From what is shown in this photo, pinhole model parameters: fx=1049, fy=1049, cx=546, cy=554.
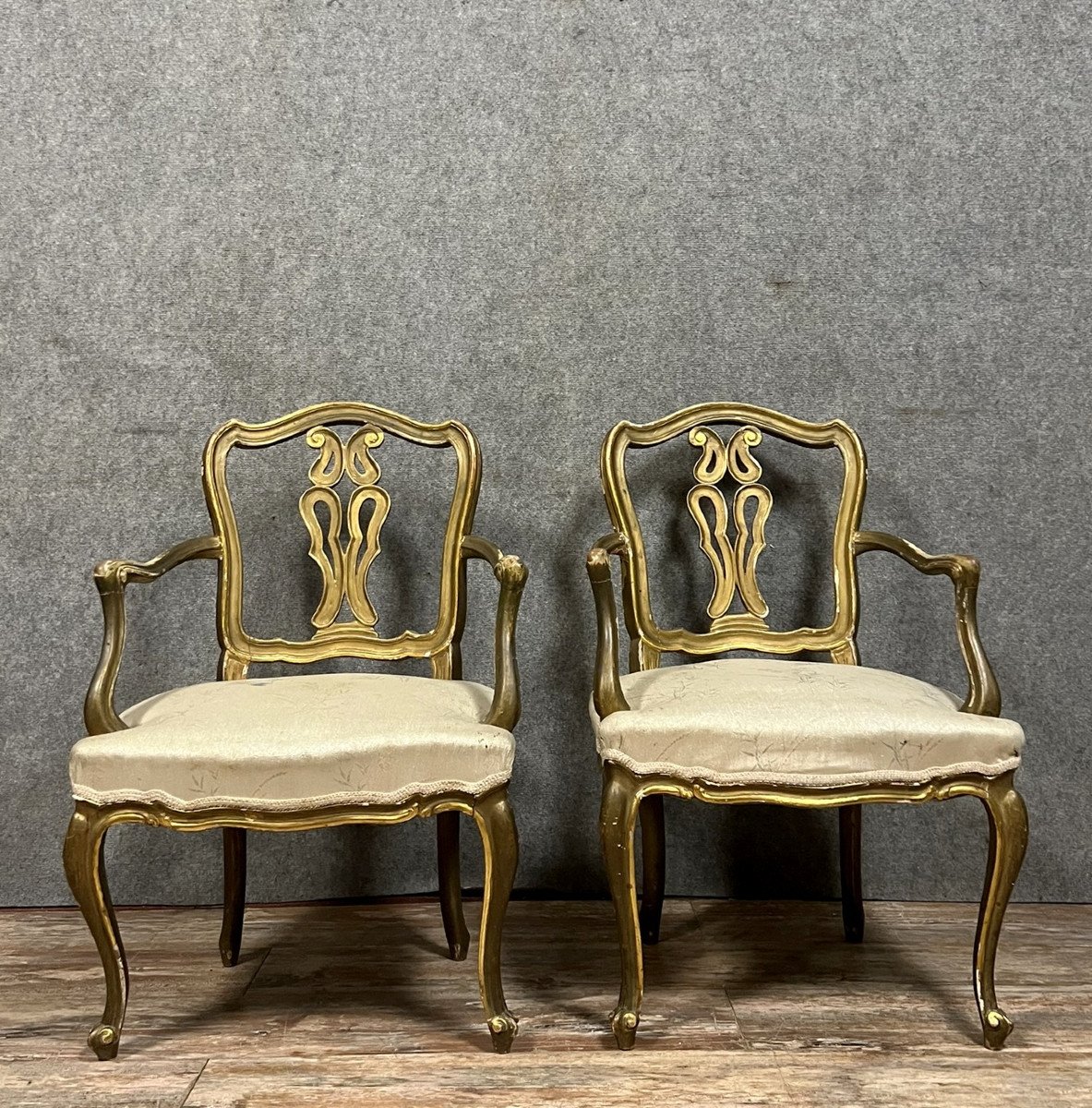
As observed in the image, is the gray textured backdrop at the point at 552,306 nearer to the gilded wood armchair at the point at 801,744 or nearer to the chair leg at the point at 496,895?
the gilded wood armchair at the point at 801,744

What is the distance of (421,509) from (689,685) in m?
0.84

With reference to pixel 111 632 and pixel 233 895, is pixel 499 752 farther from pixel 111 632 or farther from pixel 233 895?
pixel 233 895

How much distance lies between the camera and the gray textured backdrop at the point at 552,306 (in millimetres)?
2264

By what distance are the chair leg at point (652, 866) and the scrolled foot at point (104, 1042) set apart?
97 cm

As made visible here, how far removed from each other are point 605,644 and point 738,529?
1.80 feet

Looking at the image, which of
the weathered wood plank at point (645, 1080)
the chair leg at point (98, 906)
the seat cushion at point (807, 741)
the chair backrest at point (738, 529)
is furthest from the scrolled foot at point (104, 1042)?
the chair backrest at point (738, 529)

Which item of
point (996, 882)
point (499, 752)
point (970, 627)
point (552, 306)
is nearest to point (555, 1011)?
point (499, 752)

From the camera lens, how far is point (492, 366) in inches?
90.7

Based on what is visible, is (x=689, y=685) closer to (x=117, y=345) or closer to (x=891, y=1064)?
(x=891, y=1064)

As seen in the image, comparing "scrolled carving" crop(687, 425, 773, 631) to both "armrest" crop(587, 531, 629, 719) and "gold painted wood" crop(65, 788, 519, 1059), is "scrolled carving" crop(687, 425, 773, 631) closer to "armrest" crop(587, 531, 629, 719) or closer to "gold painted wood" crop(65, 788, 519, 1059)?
"armrest" crop(587, 531, 629, 719)

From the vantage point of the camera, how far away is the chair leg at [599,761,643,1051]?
1.60 metres

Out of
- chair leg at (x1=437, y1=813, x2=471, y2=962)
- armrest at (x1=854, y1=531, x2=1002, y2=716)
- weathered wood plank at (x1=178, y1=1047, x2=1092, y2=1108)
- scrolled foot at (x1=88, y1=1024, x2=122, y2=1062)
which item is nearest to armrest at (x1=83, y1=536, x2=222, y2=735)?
scrolled foot at (x1=88, y1=1024, x2=122, y2=1062)

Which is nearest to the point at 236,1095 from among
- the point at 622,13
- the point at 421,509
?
the point at 421,509

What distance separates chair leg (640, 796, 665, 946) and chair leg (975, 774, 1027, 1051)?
61cm
